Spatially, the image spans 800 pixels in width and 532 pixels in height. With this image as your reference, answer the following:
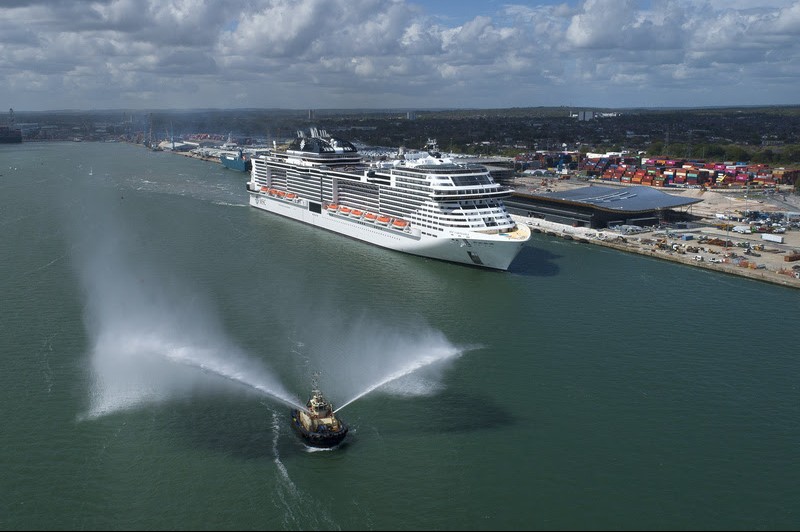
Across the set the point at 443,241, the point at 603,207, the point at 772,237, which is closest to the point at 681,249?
the point at 772,237

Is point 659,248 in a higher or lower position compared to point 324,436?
higher

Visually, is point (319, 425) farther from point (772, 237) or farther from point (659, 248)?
point (772, 237)

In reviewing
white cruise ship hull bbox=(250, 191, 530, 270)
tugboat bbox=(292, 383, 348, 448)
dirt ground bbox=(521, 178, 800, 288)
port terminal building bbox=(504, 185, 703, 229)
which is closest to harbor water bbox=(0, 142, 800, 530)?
tugboat bbox=(292, 383, 348, 448)

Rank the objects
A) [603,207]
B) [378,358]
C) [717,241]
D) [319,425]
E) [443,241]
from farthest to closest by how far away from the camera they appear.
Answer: [603,207]
[717,241]
[443,241]
[378,358]
[319,425]

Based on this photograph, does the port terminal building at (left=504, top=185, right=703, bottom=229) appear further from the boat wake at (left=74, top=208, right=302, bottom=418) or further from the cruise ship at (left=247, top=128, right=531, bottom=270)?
the boat wake at (left=74, top=208, right=302, bottom=418)

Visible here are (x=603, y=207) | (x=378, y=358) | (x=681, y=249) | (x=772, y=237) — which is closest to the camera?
(x=378, y=358)

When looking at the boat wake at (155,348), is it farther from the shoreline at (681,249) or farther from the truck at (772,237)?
the truck at (772,237)

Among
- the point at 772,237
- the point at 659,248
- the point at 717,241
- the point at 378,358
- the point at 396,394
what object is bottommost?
the point at 396,394

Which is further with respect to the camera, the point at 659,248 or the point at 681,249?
the point at 659,248
